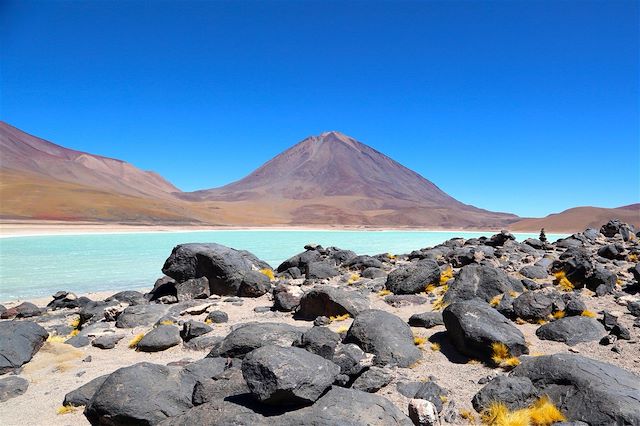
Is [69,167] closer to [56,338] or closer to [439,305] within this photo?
[56,338]

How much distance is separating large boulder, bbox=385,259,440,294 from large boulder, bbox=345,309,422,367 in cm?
398

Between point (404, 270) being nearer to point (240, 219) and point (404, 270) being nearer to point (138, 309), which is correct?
point (138, 309)

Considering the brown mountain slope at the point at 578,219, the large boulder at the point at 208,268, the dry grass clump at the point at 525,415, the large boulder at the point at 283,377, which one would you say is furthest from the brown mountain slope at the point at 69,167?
the dry grass clump at the point at 525,415

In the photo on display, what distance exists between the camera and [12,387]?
18.4 ft

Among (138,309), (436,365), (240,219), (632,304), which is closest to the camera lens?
(436,365)

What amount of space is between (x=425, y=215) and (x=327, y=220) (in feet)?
113

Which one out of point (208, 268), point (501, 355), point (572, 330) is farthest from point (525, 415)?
point (208, 268)

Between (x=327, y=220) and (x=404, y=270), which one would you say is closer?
(x=404, y=270)

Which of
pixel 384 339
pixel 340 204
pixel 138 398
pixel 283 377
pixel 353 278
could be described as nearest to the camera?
pixel 283 377

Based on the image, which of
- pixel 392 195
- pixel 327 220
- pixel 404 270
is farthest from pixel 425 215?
pixel 404 270

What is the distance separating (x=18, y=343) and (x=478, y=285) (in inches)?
343

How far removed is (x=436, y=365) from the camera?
19.5 ft

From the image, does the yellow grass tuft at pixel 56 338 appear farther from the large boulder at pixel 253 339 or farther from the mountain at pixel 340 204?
the mountain at pixel 340 204

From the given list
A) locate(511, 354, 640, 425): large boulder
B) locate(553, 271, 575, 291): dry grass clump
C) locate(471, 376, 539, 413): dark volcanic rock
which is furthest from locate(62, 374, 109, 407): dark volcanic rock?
locate(553, 271, 575, 291): dry grass clump
